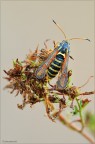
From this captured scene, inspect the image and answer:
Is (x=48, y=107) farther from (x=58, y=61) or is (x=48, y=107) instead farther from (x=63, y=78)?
(x=58, y=61)

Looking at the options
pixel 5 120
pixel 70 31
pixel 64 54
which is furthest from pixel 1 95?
pixel 64 54

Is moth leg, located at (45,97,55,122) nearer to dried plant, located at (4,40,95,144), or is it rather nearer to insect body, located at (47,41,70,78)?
dried plant, located at (4,40,95,144)

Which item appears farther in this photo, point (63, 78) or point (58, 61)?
point (58, 61)

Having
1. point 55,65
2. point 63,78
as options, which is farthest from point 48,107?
point 55,65

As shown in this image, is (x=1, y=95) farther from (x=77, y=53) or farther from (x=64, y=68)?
(x=64, y=68)

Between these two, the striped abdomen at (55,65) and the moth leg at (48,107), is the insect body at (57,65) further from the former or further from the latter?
the moth leg at (48,107)

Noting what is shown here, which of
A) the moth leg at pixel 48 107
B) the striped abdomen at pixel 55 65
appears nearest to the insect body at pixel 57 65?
the striped abdomen at pixel 55 65

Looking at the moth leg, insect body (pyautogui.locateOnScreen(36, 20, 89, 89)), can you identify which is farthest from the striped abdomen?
the moth leg
